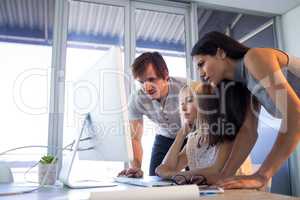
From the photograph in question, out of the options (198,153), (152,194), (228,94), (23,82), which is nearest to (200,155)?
(198,153)

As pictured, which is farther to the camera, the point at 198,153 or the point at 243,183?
the point at 198,153

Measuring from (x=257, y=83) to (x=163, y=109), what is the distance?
0.89 metres

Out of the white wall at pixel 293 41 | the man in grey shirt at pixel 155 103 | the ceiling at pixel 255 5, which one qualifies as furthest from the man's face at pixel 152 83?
the white wall at pixel 293 41

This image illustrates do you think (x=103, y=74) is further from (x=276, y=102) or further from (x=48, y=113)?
(x=48, y=113)

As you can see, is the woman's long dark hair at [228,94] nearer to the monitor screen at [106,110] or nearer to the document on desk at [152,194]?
the monitor screen at [106,110]

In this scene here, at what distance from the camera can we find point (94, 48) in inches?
96.7

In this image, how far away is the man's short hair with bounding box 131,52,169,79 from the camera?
1.63 metres

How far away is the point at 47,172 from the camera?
1078 mm

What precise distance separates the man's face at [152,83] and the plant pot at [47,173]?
0.73m

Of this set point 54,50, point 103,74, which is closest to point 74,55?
point 54,50

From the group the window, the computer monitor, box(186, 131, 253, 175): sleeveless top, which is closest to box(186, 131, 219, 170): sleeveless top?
box(186, 131, 253, 175): sleeveless top

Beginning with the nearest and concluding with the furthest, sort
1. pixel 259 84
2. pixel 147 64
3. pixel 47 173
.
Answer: pixel 259 84 < pixel 47 173 < pixel 147 64

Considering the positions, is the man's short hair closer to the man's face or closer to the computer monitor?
the man's face

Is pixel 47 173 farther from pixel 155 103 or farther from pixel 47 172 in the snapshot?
pixel 155 103
